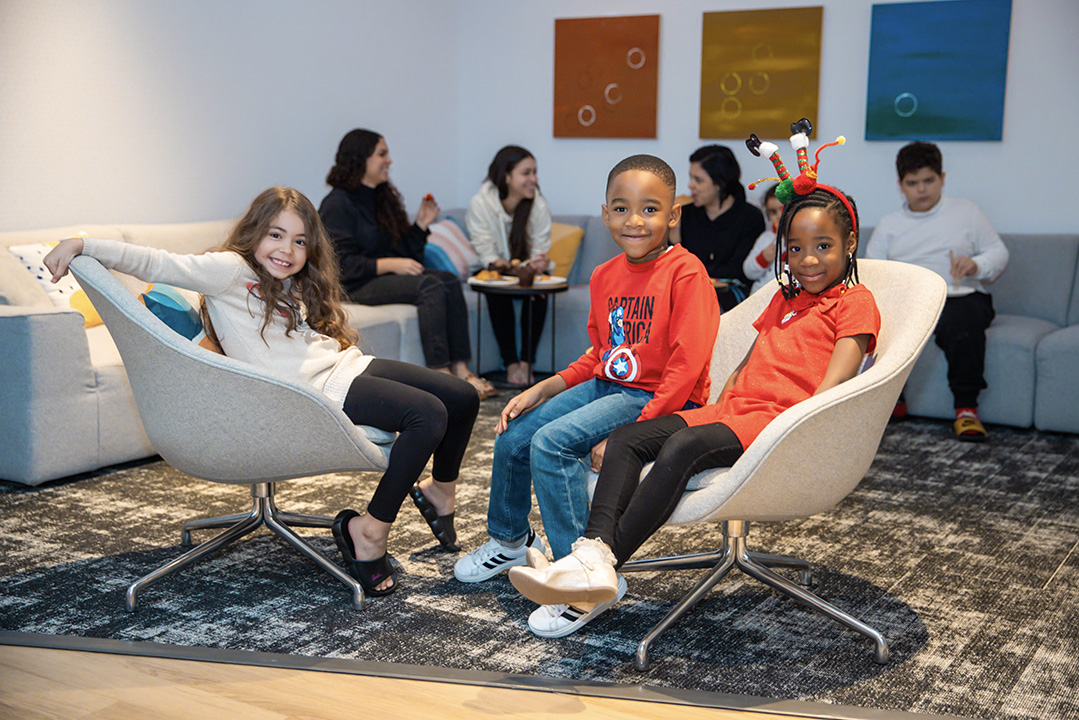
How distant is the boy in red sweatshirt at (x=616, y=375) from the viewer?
2.25m

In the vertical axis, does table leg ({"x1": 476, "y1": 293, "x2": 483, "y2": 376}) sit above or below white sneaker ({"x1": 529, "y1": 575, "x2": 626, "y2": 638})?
above

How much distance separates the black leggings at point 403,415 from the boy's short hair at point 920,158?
2.76 m

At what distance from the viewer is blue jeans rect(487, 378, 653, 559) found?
2236 millimetres

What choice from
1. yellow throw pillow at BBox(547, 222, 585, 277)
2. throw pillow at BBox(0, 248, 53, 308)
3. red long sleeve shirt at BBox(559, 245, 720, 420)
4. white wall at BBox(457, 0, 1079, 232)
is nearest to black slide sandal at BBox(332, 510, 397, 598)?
red long sleeve shirt at BBox(559, 245, 720, 420)

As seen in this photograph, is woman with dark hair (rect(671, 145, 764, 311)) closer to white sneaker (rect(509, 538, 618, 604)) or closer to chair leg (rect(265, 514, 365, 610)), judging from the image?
chair leg (rect(265, 514, 365, 610))

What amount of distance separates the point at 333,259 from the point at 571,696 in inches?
51.2

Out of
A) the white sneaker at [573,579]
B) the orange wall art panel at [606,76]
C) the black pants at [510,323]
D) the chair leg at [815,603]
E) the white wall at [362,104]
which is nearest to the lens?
the white sneaker at [573,579]

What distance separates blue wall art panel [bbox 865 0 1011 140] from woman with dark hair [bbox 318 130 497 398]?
89.9 inches

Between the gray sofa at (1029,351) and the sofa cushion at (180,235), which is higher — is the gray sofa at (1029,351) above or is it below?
Answer: below

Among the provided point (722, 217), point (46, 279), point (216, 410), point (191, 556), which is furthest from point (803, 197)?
point (46, 279)

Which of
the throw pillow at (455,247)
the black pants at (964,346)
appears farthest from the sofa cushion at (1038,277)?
the throw pillow at (455,247)

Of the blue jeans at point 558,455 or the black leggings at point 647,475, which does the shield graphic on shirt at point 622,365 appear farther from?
the black leggings at point 647,475

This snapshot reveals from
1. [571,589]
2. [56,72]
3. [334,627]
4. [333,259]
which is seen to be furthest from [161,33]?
[571,589]

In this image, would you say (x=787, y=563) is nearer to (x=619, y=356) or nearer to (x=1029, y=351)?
(x=619, y=356)
